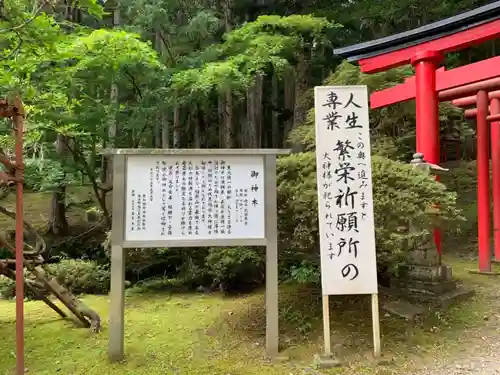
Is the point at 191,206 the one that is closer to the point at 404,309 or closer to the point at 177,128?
the point at 404,309

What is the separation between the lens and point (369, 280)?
3.90 meters

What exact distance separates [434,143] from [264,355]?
12.9ft

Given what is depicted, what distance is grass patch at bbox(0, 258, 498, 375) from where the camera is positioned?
12.5 ft

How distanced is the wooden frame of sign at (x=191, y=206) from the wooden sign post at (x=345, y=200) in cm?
A: 44

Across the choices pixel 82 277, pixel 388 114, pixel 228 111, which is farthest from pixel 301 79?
pixel 82 277

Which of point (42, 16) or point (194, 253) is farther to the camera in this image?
point (194, 253)

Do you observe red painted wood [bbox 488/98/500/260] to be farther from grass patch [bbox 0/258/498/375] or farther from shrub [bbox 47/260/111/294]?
shrub [bbox 47/260/111/294]

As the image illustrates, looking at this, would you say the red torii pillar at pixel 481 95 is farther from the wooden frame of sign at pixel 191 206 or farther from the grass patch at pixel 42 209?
the grass patch at pixel 42 209

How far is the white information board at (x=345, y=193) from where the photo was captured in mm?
3900

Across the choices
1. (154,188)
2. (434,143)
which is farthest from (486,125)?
(154,188)

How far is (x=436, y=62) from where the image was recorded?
638 cm

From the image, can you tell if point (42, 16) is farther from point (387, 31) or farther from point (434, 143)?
point (387, 31)

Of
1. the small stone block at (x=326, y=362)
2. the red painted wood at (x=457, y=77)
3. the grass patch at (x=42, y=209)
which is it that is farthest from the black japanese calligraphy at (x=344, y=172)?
the grass patch at (x=42, y=209)

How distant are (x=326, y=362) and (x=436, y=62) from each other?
4707mm
